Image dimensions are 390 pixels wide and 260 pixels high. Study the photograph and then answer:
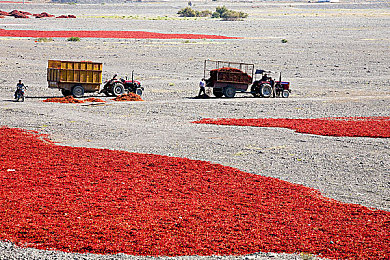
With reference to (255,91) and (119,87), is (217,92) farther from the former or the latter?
(119,87)

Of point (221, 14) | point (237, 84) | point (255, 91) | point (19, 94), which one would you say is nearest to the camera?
point (19, 94)

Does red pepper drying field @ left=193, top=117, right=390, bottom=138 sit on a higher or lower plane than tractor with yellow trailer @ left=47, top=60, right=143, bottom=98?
lower

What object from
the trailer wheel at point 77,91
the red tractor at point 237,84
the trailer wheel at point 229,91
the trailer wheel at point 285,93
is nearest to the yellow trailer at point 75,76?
the trailer wheel at point 77,91

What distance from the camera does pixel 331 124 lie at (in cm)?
2889

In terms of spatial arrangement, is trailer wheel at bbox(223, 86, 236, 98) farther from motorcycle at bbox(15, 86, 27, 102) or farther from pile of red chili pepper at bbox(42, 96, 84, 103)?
motorcycle at bbox(15, 86, 27, 102)

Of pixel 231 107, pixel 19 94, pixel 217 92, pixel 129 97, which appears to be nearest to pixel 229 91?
pixel 217 92

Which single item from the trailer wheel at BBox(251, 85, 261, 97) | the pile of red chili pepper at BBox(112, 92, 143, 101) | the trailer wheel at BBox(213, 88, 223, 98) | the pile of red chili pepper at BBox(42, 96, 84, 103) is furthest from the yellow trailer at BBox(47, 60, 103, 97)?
the trailer wheel at BBox(251, 85, 261, 97)

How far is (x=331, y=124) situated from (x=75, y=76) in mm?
17197

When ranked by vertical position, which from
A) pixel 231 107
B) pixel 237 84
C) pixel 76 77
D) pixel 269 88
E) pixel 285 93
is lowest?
pixel 231 107

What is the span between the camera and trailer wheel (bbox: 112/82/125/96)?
37312 millimetres

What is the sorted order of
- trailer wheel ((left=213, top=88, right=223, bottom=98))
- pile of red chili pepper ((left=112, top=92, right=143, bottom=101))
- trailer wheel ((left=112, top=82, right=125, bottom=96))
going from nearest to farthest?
pile of red chili pepper ((left=112, top=92, right=143, bottom=101)), trailer wheel ((left=112, top=82, right=125, bottom=96)), trailer wheel ((left=213, top=88, right=223, bottom=98))

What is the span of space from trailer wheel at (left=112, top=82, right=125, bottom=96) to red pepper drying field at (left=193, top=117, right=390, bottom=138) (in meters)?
9.76

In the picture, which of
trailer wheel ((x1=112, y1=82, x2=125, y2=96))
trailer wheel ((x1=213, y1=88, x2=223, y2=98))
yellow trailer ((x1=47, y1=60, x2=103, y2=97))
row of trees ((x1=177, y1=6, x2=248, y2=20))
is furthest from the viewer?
row of trees ((x1=177, y1=6, x2=248, y2=20))

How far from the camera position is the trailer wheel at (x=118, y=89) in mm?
37312
